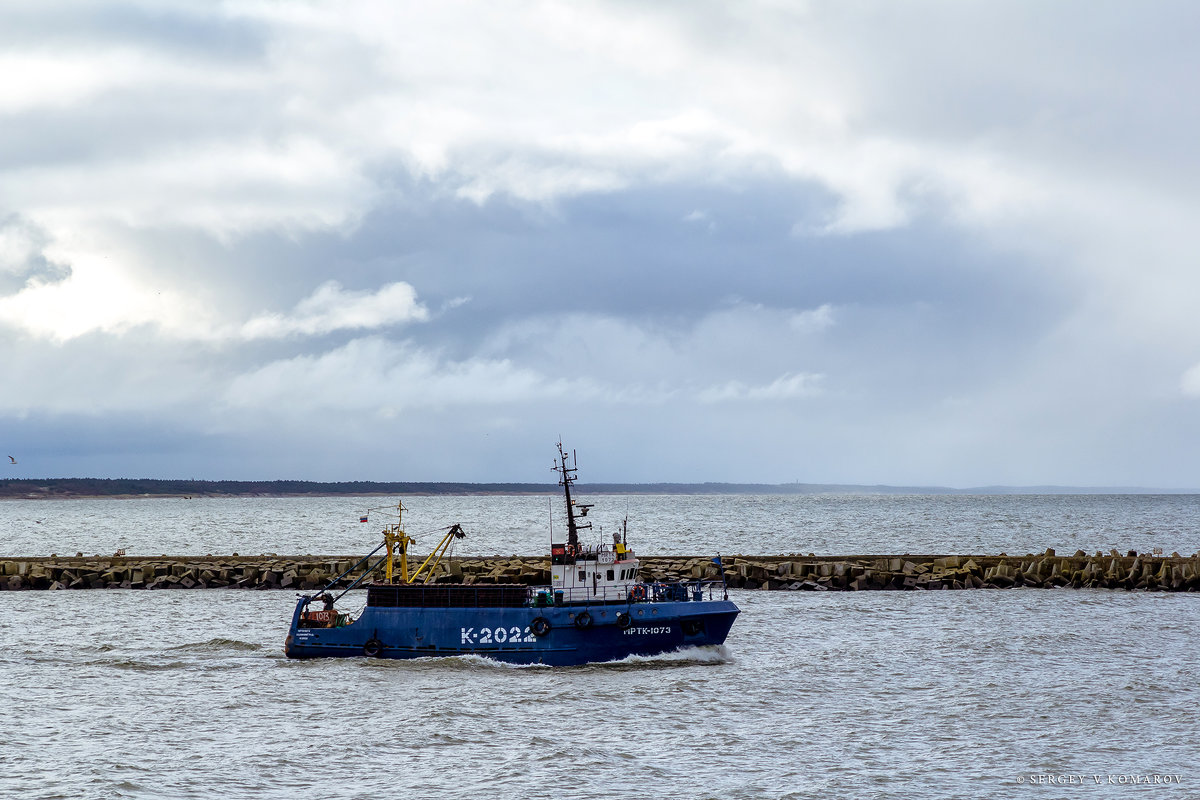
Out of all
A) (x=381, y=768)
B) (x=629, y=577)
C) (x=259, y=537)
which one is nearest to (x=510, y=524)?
(x=259, y=537)

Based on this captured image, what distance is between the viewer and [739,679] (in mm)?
32906

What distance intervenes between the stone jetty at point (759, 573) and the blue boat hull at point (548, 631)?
2015 cm

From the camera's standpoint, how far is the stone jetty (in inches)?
2263

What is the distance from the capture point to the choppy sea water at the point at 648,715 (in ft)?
74.5

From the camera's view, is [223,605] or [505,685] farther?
[223,605]

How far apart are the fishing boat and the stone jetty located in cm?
1996

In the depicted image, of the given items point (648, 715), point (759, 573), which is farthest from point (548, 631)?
point (759, 573)

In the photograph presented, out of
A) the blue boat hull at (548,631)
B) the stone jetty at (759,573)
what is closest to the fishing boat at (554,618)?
the blue boat hull at (548,631)

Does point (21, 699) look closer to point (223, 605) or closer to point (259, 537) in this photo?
point (223, 605)

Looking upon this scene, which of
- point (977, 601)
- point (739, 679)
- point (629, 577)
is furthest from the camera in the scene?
point (977, 601)

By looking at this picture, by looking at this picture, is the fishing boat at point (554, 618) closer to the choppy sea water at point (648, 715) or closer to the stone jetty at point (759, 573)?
the choppy sea water at point (648, 715)

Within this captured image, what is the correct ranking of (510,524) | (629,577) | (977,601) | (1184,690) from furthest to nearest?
(510,524), (977,601), (629,577), (1184,690)

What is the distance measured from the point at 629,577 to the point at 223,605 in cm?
2669

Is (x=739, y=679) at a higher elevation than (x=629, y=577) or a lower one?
lower
